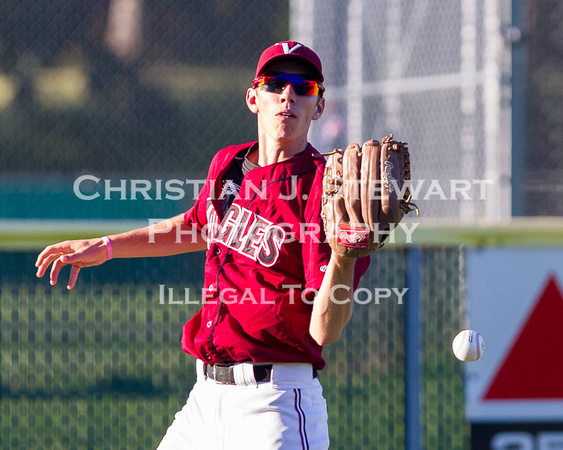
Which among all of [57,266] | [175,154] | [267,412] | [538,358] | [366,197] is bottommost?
[267,412]

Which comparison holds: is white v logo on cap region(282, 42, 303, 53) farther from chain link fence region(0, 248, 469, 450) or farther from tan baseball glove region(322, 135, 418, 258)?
chain link fence region(0, 248, 469, 450)

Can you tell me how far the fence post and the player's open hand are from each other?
1.86 m

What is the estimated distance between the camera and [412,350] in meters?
4.17

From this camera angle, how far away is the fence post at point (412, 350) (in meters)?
4.15

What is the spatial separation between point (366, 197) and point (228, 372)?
0.84m

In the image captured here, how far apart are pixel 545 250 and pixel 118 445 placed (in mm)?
2407

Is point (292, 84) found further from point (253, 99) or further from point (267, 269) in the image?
point (267, 269)

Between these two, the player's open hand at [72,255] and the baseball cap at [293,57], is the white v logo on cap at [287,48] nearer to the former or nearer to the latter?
the baseball cap at [293,57]

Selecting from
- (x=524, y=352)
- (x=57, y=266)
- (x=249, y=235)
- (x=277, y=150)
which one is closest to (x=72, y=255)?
(x=57, y=266)

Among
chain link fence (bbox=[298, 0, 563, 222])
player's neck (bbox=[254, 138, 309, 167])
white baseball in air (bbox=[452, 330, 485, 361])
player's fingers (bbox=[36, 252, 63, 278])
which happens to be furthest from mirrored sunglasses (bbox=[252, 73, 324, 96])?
chain link fence (bbox=[298, 0, 563, 222])

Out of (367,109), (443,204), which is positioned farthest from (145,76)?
(443,204)

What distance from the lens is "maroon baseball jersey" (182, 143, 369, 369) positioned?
8.01 ft

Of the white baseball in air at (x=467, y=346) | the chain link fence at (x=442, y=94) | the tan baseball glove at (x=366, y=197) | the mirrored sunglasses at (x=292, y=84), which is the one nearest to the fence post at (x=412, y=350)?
the white baseball in air at (x=467, y=346)

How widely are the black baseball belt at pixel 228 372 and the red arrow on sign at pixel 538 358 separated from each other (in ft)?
5.99
